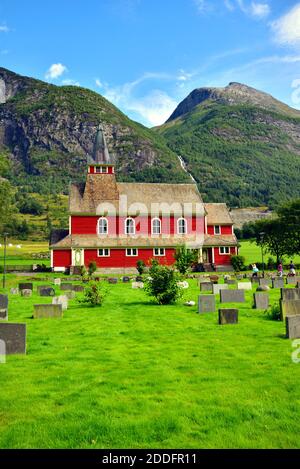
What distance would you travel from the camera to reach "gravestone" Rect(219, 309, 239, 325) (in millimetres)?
15109

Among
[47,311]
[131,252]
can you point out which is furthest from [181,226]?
[47,311]

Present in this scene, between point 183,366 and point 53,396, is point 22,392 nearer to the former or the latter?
point 53,396

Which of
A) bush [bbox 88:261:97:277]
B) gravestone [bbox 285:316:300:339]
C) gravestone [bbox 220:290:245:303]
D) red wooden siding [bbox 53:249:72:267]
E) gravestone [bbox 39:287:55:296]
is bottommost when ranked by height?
gravestone [bbox 285:316:300:339]

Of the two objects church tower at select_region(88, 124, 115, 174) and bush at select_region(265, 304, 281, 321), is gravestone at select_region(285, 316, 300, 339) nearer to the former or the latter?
bush at select_region(265, 304, 281, 321)

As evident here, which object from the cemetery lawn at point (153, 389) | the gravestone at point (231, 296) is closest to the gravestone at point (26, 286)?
the gravestone at point (231, 296)

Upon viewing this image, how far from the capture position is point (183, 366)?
9781 millimetres

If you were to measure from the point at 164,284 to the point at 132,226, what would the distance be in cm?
3050

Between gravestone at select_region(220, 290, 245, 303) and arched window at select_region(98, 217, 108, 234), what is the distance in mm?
30830

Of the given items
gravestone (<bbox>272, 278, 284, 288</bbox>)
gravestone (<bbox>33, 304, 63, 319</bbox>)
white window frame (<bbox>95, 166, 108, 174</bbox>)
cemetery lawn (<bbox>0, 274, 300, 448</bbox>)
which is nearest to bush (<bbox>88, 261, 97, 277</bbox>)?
white window frame (<bbox>95, 166, 108, 174</bbox>)

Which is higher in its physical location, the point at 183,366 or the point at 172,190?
the point at 172,190

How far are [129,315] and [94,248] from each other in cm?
3136

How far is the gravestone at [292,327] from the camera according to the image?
40.9 ft

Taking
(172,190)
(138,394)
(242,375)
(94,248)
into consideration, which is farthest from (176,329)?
(172,190)
